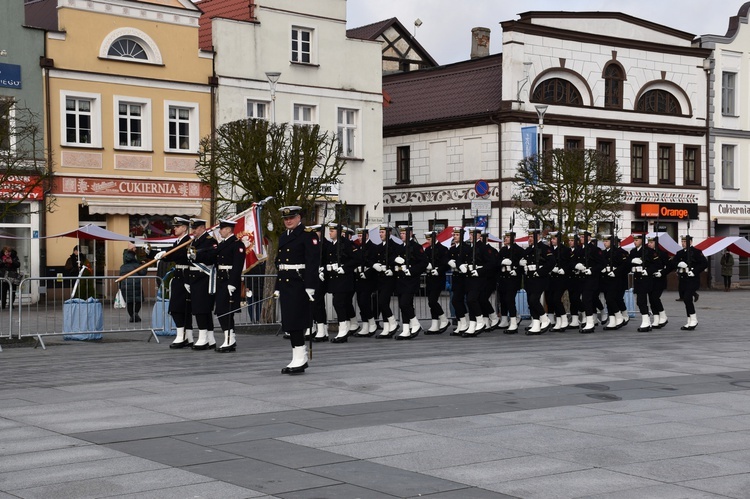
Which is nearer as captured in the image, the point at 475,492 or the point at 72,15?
the point at 475,492

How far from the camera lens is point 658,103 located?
49.4 metres

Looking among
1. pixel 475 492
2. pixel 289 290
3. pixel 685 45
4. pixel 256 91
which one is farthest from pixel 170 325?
pixel 685 45

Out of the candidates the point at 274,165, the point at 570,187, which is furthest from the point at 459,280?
the point at 570,187

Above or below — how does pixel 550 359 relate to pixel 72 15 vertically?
below

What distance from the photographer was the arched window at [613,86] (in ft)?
155

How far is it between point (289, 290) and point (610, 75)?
35.1 metres

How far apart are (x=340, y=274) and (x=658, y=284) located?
689 centimetres

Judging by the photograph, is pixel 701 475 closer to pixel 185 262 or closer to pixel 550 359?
pixel 550 359

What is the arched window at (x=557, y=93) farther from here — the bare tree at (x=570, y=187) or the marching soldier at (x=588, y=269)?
the marching soldier at (x=588, y=269)

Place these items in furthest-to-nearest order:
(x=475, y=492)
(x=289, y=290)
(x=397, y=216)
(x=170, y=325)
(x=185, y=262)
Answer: (x=397, y=216), (x=170, y=325), (x=185, y=262), (x=289, y=290), (x=475, y=492)

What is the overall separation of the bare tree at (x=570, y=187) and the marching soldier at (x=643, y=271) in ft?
29.6

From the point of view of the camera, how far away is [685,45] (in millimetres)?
50562

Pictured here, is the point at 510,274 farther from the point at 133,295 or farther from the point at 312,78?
the point at 312,78

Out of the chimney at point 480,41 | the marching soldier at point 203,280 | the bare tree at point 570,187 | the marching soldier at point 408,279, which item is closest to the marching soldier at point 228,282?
the marching soldier at point 203,280
